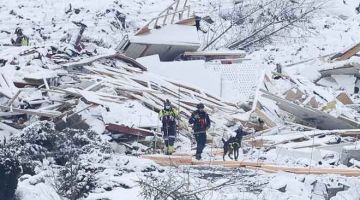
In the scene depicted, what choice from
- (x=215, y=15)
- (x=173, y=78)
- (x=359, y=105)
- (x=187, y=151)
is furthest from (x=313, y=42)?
(x=187, y=151)

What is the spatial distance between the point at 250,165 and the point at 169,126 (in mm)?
1723

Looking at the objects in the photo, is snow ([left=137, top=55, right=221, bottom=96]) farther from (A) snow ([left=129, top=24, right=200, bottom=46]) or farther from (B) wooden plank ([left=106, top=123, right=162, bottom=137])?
(B) wooden plank ([left=106, top=123, right=162, bottom=137])

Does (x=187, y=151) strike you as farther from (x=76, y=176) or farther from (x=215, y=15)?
(x=215, y=15)

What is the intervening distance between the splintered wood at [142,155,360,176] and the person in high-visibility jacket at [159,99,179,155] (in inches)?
20.0

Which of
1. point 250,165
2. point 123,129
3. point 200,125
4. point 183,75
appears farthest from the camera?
Result: point 183,75

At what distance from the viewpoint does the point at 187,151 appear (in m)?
12.2

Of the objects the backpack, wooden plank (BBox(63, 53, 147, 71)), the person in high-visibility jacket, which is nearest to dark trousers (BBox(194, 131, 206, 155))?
the person in high-visibility jacket

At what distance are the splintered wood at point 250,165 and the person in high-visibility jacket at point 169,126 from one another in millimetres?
509

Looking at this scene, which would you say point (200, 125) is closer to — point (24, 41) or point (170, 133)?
point (170, 133)

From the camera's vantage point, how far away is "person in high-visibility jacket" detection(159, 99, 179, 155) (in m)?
11.7

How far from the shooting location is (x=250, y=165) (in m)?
10.8

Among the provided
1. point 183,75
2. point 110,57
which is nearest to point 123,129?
point 110,57

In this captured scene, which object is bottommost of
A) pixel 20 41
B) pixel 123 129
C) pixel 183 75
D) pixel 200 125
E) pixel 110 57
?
pixel 123 129

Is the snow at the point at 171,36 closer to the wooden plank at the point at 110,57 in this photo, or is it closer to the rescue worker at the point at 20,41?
the wooden plank at the point at 110,57
